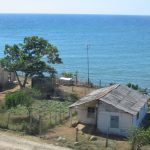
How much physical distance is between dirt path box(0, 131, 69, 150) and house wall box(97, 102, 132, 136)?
6178 millimetres

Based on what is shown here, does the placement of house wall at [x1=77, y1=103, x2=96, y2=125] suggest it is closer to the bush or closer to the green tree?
the bush

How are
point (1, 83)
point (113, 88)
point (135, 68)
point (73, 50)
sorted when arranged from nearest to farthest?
point (113, 88) → point (1, 83) → point (135, 68) → point (73, 50)

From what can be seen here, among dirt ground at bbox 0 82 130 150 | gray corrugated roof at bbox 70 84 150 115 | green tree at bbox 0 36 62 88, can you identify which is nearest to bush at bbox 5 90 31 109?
dirt ground at bbox 0 82 130 150

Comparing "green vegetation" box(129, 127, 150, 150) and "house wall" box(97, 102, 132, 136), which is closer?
"green vegetation" box(129, 127, 150, 150)

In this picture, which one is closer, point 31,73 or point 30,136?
point 30,136

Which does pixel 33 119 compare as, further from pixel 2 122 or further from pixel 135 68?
pixel 135 68

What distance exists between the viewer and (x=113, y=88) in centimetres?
3975

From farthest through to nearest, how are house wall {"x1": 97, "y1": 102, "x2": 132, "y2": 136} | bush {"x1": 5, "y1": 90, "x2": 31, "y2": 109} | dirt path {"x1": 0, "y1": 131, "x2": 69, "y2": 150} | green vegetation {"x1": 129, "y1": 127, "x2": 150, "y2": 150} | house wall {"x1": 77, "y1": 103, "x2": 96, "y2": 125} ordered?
bush {"x1": 5, "y1": 90, "x2": 31, "y2": 109}, house wall {"x1": 77, "y1": 103, "x2": 96, "y2": 125}, house wall {"x1": 97, "y1": 102, "x2": 132, "y2": 136}, green vegetation {"x1": 129, "y1": 127, "x2": 150, "y2": 150}, dirt path {"x1": 0, "y1": 131, "x2": 69, "y2": 150}

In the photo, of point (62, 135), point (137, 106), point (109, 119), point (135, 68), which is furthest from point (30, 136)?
point (135, 68)

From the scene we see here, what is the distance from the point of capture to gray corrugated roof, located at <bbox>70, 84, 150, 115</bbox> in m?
35.5

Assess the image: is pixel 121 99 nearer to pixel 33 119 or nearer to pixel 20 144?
pixel 33 119

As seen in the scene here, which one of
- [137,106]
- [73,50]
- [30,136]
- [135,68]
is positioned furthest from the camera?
[73,50]

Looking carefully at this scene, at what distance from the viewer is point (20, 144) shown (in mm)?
30375

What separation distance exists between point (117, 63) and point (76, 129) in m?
63.1
